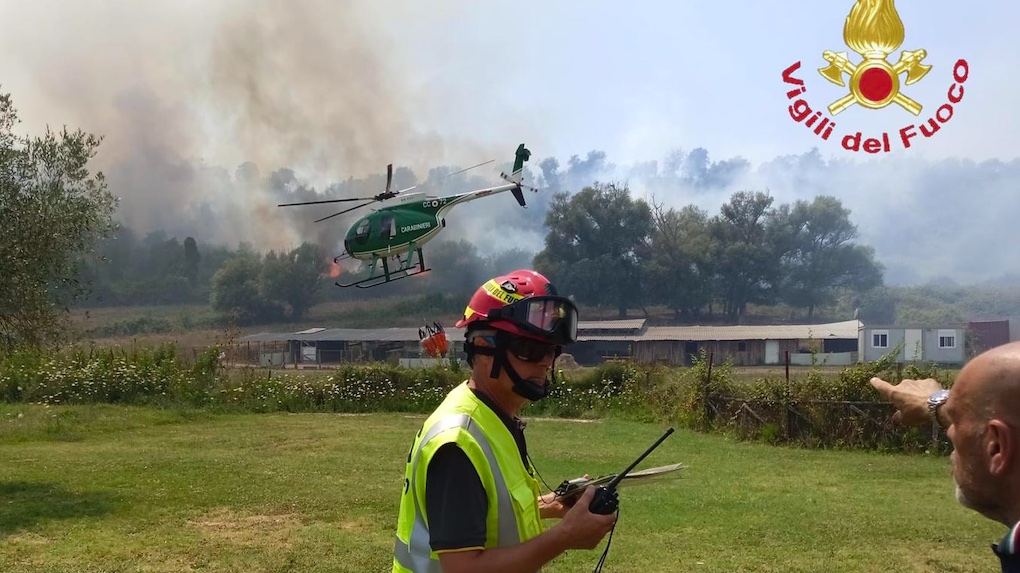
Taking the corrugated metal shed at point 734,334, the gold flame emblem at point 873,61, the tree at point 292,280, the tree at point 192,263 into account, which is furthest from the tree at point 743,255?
the gold flame emblem at point 873,61

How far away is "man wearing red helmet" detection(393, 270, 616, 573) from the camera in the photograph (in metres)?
2.51

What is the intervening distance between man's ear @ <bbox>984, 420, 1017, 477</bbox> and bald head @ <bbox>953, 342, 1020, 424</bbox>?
2 centimetres

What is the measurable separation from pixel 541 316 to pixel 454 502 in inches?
28.1

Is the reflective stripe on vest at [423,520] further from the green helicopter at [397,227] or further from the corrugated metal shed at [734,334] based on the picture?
the corrugated metal shed at [734,334]

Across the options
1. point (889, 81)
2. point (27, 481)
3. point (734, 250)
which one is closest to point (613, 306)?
point (734, 250)

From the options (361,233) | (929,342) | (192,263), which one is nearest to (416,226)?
(361,233)

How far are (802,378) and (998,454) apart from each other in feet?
60.5

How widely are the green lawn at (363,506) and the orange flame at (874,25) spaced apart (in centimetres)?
873

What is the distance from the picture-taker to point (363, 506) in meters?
11.2

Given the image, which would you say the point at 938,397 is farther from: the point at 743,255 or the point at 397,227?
the point at 743,255

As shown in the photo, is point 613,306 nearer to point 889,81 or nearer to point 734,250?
point 734,250

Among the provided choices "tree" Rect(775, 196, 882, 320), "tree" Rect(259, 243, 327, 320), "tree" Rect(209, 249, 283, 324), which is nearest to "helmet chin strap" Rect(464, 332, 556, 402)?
"tree" Rect(259, 243, 327, 320)

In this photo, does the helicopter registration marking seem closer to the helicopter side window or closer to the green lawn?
the helicopter side window

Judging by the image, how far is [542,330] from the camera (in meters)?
2.90
